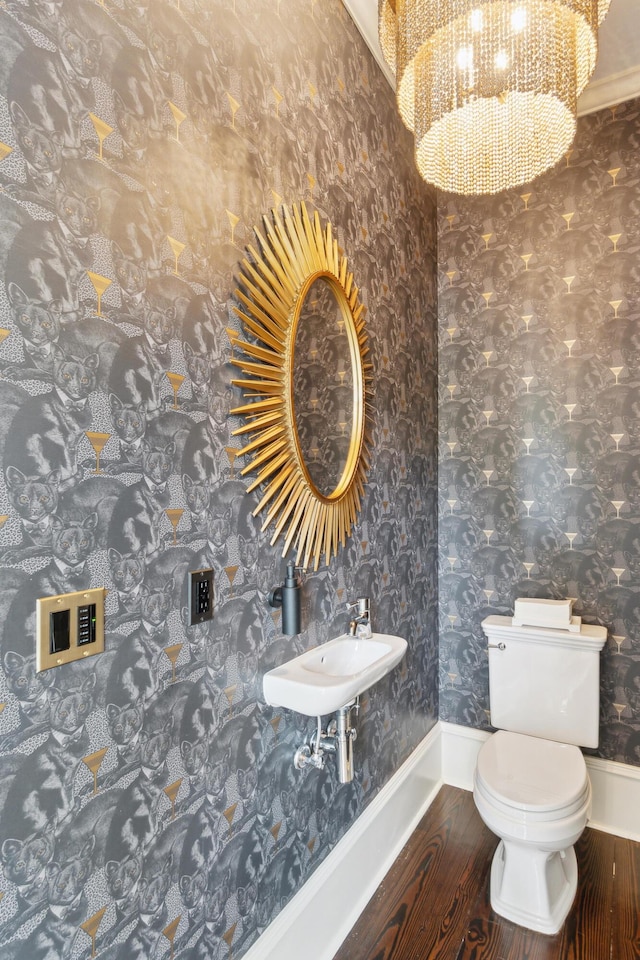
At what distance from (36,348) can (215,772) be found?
0.98m

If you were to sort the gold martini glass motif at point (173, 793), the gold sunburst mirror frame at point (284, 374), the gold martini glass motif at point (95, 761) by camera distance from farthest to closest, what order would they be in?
the gold sunburst mirror frame at point (284, 374) < the gold martini glass motif at point (173, 793) < the gold martini glass motif at point (95, 761)

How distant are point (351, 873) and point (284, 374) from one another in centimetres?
165

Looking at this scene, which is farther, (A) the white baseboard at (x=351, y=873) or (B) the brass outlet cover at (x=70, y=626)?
(A) the white baseboard at (x=351, y=873)

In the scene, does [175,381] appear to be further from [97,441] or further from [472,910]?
[472,910]

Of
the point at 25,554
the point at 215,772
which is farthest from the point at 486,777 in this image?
the point at 25,554

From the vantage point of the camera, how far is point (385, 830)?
2.09 m

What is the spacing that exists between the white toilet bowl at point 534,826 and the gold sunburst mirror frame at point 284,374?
39.0 inches

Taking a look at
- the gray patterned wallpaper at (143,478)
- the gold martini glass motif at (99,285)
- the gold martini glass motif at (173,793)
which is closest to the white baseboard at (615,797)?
the gray patterned wallpaper at (143,478)

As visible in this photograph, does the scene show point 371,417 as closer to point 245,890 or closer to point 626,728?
point 245,890

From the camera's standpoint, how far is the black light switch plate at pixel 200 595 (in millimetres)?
1188

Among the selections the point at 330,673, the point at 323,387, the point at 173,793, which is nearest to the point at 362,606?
the point at 330,673

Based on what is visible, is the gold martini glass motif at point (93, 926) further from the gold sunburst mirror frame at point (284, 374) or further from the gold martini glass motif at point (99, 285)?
the gold martini glass motif at point (99, 285)

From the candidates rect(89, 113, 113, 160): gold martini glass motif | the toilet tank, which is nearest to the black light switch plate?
rect(89, 113, 113, 160): gold martini glass motif

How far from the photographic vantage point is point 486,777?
1.91 m
